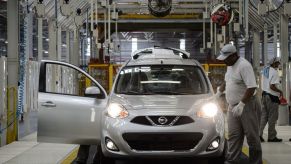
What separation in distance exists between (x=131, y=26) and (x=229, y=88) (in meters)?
17.3

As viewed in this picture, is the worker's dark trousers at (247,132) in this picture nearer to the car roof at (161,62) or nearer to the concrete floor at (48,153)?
the concrete floor at (48,153)

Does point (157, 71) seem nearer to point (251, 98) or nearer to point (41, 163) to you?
point (251, 98)

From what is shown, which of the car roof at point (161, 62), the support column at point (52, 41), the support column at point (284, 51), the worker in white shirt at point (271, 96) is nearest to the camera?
the car roof at point (161, 62)

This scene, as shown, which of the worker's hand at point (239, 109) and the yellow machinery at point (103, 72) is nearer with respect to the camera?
the worker's hand at point (239, 109)

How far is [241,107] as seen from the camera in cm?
666

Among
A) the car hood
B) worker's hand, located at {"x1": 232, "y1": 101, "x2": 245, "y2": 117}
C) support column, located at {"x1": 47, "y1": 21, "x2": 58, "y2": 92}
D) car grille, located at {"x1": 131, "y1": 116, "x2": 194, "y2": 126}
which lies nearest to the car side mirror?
the car hood

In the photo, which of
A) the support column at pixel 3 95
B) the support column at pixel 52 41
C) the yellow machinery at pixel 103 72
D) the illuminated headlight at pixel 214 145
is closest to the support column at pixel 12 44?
the support column at pixel 3 95

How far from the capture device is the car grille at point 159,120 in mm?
6422

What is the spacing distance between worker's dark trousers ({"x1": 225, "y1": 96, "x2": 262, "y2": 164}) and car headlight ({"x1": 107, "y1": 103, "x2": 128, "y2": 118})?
1.49 m

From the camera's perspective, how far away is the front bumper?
635 cm

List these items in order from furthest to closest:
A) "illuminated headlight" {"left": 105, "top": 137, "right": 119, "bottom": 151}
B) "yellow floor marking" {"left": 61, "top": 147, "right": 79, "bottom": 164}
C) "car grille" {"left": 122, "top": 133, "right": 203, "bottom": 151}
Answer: "yellow floor marking" {"left": 61, "top": 147, "right": 79, "bottom": 164}
"illuminated headlight" {"left": 105, "top": 137, "right": 119, "bottom": 151}
"car grille" {"left": 122, "top": 133, "right": 203, "bottom": 151}

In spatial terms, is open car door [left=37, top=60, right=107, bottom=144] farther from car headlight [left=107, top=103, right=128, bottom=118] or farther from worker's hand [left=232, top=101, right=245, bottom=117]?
worker's hand [left=232, top=101, right=245, bottom=117]

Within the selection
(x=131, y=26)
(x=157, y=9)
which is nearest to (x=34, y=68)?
(x=157, y=9)

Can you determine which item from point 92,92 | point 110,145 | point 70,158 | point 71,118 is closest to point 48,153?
point 70,158
